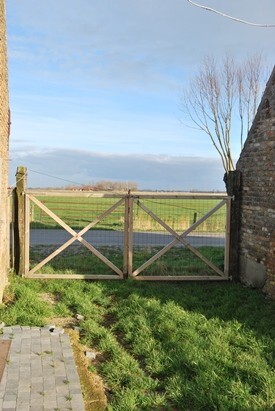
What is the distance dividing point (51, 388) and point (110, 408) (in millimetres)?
754

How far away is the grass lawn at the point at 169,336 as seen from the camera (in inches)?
191

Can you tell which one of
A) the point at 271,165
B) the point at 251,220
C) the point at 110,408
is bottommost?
the point at 110,408

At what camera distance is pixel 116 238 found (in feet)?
60.0

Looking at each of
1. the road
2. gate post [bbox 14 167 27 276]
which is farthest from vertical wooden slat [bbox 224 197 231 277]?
the road

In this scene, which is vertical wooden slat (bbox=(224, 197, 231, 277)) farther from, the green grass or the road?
the road

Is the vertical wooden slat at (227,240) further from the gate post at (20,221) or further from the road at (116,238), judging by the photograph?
the road at (116,238)

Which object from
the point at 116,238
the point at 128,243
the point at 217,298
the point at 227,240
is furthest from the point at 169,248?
the point at 116,238

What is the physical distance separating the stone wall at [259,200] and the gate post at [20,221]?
5.16 meters

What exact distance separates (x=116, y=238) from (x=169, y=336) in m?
11.8

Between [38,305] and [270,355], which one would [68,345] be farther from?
[270,355]

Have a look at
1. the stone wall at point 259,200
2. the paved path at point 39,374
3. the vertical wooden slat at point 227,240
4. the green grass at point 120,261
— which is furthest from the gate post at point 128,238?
the paved path at point 39,374

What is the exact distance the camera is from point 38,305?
7938mm

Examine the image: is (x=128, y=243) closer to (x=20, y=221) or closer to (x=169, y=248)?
(x=169, y=248)

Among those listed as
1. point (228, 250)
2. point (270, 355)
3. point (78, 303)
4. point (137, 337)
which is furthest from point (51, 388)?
point (228, 250)
